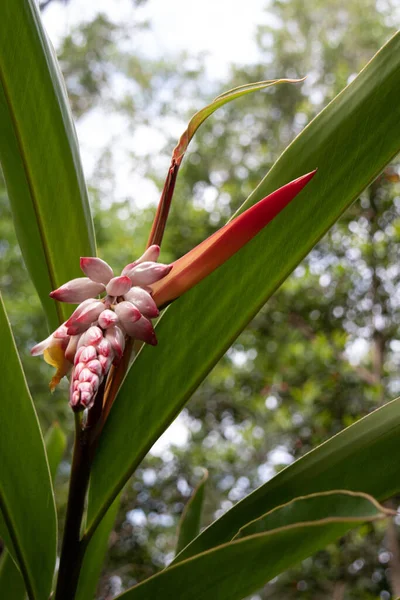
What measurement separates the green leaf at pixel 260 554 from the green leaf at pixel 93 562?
0.58 ft

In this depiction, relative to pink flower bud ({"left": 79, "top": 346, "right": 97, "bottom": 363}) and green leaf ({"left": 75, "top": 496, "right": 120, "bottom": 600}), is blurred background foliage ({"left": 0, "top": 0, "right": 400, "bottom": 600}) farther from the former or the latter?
pink flower bud ({"left": 79, "top": 346, "right": 97, "bottom": 363})

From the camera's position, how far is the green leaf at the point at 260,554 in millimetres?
300

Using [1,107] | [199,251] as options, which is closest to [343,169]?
[199,251]

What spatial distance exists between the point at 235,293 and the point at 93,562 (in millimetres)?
315

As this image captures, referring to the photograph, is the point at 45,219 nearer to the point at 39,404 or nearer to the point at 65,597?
the point at 65,597

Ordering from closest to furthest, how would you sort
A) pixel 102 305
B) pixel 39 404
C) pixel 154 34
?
pixel 102 305 < pixel 39 404 < pixel 154 34

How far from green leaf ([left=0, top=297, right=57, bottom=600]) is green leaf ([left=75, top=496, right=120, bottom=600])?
0.28ft

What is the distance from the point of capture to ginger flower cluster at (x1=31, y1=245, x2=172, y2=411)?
28cm

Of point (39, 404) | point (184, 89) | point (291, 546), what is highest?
point (184, 89)

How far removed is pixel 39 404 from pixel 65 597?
3.74 meters

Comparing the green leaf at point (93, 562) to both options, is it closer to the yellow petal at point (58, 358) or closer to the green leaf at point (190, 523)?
the green leaf at point (190, 523)

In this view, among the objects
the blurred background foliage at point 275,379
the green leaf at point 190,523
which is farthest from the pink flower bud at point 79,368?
the blurred background foliage at point 275,379

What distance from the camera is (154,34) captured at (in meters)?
8.37

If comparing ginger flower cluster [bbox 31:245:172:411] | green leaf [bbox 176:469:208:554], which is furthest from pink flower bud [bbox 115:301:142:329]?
green leaf [bbox 176:469:208:554]
